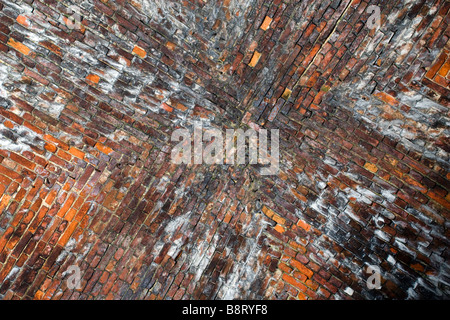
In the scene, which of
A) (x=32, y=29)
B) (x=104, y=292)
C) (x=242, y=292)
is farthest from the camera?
(x=242, y=292)

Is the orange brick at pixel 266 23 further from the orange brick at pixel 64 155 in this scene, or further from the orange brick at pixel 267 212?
the orange brick at pixel 64 155

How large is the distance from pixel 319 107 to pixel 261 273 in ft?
5.95

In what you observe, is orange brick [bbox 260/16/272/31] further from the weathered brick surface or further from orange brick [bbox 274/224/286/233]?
orange brick [bbox 274/224/286/233]

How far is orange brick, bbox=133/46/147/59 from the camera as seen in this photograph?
267 cm

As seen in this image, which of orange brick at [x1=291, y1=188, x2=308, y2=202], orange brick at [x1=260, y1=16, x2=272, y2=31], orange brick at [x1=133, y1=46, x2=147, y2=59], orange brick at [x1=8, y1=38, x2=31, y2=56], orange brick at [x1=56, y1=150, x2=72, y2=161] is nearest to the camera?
orange brick at [x1=8, y1=38, x2=31, y2=56]

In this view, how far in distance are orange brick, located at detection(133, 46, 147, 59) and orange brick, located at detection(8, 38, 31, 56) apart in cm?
91

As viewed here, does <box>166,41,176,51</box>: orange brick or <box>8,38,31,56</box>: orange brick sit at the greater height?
<box>166,41,176,51</box>: orange brick

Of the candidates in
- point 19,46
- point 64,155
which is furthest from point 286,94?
point 19,46

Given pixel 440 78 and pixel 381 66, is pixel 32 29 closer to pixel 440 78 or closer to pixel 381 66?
pixel 381 66

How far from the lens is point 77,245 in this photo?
8.54 feet

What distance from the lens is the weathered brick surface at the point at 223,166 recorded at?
2.52 m

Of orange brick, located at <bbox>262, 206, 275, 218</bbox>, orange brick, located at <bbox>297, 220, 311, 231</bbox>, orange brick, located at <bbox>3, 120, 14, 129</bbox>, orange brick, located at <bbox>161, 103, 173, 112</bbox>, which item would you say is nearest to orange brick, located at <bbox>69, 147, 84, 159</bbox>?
orange brick, located at <bbox>3, 120, 14, 129</bbox>

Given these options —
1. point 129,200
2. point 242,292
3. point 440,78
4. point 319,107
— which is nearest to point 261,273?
point 242,292

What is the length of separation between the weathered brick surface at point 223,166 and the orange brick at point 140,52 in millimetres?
13
